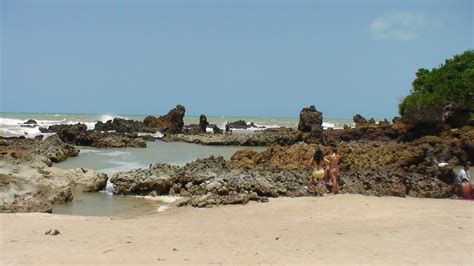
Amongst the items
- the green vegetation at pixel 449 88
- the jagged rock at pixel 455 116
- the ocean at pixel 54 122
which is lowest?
the ocean at pixel 54 122

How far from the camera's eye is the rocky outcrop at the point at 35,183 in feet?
34.1

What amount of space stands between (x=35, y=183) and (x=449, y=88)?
28.1 meters

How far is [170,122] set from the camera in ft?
159

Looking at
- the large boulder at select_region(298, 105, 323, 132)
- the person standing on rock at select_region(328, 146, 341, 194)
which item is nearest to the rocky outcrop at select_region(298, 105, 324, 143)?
the large boulder at select_region(298, 105, 323, 132)

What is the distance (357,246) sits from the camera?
6.45 metres

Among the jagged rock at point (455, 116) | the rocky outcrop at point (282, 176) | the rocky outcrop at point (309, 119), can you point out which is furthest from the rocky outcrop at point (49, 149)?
the rocky outcrop at point (309, 119)

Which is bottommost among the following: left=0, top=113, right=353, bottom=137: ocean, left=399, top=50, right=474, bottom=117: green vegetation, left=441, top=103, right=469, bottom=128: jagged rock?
left=0, top=113, right=353, bottom=137: ocean

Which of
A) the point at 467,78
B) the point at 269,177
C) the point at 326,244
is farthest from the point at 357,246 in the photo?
the point at 467,78

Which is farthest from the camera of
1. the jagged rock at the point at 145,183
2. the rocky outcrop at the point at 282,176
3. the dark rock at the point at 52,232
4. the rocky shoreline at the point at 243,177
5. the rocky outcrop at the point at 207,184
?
the jagged rock at the point at 145,183

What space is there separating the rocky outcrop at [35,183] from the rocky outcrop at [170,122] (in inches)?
1283

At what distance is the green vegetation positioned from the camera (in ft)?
98.6

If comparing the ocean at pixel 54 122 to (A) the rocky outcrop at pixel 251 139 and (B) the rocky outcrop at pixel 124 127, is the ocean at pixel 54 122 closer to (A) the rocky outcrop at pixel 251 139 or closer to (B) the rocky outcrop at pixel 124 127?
(B) the rocky outcrop at pixel 124 127

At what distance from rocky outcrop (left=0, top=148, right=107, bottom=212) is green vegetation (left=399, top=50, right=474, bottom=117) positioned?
2203 cm

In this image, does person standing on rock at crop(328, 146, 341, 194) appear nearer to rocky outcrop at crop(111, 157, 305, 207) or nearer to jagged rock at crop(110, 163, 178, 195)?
rocky outcrop at crop(111, 157, 305, 207)
